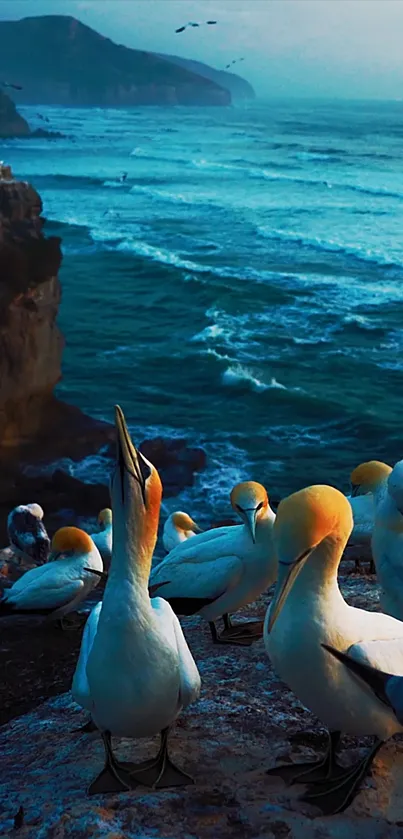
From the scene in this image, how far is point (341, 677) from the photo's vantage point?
3084 millimetres

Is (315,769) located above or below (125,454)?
below

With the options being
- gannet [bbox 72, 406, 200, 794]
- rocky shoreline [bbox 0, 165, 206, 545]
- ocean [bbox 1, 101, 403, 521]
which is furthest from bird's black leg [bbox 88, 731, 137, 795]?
rocky shoreline [bbox 0, 165, 206, 545]

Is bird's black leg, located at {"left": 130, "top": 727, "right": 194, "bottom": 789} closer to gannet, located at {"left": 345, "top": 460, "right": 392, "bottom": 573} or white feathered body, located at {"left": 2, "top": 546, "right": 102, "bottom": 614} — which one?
gannet, located at {"left": 345, "top": 460, "right": 392, "bottom": 573}

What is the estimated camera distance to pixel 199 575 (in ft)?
16.9

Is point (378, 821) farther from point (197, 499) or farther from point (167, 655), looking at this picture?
point (197, 499)

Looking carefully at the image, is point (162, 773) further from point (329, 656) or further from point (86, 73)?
point (86, 73)

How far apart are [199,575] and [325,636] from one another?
83.8 inches

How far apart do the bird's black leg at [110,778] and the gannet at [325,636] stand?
2.12 ft

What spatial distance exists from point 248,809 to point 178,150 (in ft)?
179

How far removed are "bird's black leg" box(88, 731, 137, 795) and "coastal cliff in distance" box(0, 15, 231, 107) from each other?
71722 mm

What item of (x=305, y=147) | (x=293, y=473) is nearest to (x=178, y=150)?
(x=305, y=147)

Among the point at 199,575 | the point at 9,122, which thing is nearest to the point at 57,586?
the point at 199,575

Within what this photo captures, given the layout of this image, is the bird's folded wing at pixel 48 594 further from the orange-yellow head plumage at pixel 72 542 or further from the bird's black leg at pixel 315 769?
the bird's black leg at pixel 315 769

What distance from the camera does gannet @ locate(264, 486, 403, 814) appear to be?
9.80ft
